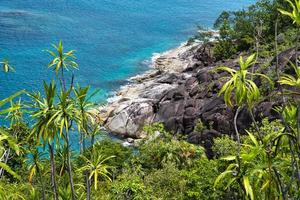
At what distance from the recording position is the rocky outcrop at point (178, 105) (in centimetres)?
3866

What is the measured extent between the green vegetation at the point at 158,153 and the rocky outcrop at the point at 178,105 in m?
1.97

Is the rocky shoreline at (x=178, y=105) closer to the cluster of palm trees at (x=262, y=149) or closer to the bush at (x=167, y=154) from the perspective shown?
Answer: the bush at (x=167, y=154)

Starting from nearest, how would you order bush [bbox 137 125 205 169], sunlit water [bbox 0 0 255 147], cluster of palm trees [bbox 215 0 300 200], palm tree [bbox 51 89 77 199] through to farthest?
cluster of palm trees [bbox 215 0 300 200] < palm tree [bbox 51 89 77 199] < bush [bbox 137 125 205 169] < sunlit water [bbox 0 0 255 147]

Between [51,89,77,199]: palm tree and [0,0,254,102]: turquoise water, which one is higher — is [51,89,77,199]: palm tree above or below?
below

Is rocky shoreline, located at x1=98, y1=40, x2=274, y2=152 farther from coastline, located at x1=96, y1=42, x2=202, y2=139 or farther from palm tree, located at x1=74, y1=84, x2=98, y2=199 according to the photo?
palm tree, located at x1=74, y1=84, x2=98, y2=199

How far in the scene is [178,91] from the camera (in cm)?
4769

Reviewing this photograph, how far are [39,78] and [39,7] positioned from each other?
29428mm

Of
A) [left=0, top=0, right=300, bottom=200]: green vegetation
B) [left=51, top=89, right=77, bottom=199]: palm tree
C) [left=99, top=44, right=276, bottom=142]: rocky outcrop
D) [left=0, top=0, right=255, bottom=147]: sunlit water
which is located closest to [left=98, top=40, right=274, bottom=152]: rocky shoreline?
[left=99, top=44, right=276, bottom=142]: rocky outcrop

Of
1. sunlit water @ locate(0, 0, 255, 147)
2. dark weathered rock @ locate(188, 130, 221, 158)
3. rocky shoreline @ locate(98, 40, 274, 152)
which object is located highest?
sunlit water @ locate(0, 0, 255, 147)

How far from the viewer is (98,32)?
74.4m

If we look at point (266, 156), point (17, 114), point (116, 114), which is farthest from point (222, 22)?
point (266, 156)

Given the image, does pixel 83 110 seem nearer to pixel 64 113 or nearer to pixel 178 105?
pixel 64 113

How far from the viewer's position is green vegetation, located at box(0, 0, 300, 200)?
11430 millimetres

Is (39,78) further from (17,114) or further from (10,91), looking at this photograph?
(17,114)
